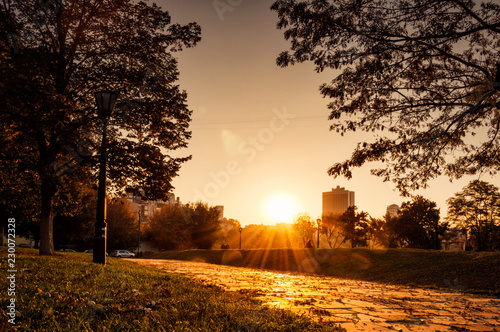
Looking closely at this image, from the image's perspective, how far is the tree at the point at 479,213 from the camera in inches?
2055

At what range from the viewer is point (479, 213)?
53.4m

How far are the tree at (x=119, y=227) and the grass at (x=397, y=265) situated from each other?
3023cm

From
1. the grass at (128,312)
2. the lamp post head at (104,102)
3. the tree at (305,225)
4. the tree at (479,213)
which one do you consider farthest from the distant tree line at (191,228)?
the grass at (128,312)

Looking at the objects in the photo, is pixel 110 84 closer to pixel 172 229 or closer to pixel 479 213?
pixel 172 229

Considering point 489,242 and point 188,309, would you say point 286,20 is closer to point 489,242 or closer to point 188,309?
point 188,309

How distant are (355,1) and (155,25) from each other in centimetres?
1042

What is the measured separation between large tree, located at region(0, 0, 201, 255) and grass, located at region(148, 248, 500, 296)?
13.0 metres

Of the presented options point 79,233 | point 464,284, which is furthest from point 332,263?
point 79,233


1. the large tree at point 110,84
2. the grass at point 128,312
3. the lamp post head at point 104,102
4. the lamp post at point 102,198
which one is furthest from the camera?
the large tree at point 110,84

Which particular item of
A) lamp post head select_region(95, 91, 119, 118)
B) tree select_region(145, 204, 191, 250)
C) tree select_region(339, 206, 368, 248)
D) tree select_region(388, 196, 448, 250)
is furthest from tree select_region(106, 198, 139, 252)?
lamp post head select_region(95, 91, 119, 118)

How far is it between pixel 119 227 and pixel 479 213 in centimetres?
5943

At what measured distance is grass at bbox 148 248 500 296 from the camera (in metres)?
15.3

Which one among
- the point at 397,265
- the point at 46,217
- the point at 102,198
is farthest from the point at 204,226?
the point at 102,198

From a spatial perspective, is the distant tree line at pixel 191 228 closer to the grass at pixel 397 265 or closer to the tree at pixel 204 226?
the tree at pixel 204 226
